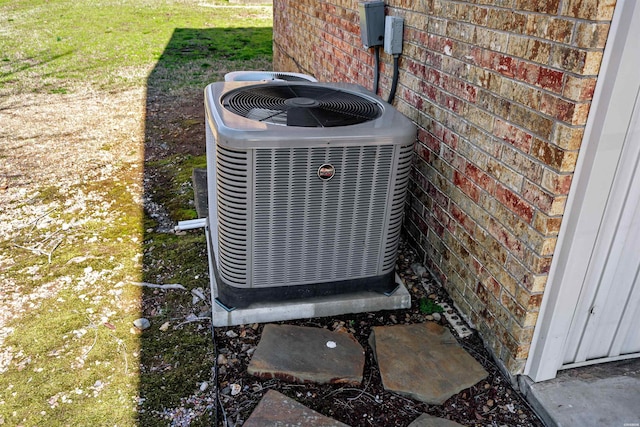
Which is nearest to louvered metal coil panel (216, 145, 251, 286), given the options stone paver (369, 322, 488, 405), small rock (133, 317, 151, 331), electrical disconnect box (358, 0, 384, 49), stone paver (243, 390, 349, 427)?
small rock (133, 317, 151, 331)

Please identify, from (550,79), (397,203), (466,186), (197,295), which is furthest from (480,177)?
Answer: (197,295)

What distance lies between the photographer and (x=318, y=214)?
86.0 inches

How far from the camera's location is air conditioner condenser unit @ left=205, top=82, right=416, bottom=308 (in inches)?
79.5

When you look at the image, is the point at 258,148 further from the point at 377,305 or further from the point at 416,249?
the point at 416,249

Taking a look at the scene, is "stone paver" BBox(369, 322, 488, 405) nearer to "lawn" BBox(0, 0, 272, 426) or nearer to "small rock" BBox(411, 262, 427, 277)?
"small rock" BBox(411, 262, 427, 277)

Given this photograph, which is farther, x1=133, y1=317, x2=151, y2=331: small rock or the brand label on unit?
x1=133, y1=317, x2=151, y2=331: small rock

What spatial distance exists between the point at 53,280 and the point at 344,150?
183 centimetres

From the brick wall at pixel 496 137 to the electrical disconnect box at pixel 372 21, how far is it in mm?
121

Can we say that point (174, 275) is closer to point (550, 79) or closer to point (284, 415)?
point (284, 415)

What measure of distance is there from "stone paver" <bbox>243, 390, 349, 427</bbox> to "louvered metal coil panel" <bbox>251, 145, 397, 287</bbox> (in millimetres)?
570

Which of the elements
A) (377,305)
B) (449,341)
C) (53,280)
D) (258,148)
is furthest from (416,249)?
(53,280)

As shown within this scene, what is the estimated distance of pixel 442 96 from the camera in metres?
2.46

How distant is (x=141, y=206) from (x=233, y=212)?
180 cm

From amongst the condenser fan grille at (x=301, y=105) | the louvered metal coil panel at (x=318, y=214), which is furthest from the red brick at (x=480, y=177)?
the condenser fan grille at (x=301, y=105)
